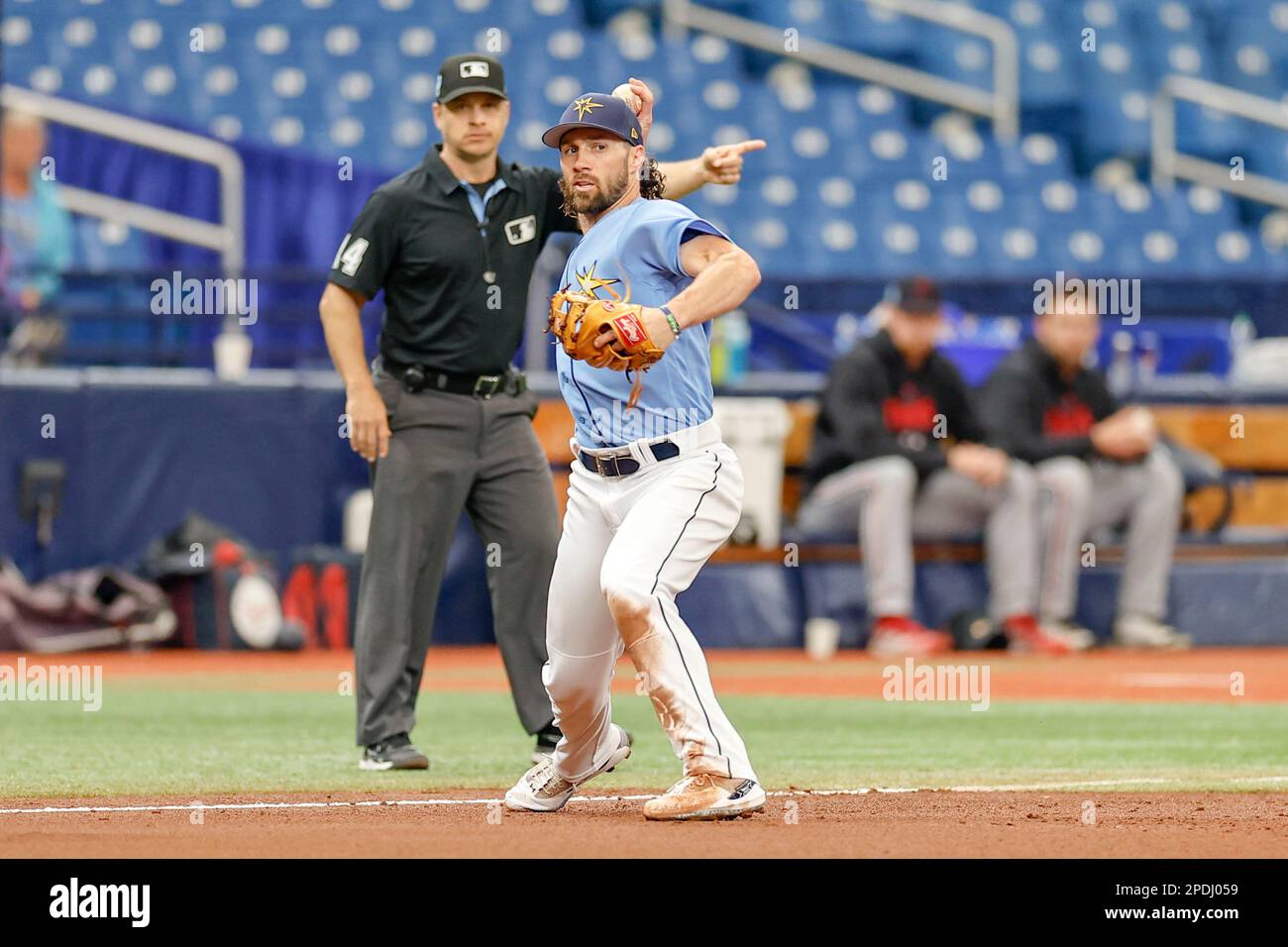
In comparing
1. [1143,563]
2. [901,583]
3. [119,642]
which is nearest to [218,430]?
[119,642]

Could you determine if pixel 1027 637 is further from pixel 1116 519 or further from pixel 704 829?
pixel 704 829

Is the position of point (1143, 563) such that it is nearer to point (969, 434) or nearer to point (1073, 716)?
point (969, 434)

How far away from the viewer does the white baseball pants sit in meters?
5.52

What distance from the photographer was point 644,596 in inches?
215

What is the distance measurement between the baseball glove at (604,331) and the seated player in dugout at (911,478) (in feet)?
22.8

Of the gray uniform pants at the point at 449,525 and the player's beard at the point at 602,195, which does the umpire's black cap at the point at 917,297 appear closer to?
the gray uniform pants at the point at 449,525

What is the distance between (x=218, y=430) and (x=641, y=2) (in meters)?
7.90

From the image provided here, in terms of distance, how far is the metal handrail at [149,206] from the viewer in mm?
15250

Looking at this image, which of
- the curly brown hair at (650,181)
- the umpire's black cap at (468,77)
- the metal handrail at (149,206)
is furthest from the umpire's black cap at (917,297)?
the curly brown hair at (650,181)

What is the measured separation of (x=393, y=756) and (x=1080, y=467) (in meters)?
6.63

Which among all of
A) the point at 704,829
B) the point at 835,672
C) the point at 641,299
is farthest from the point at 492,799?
the point at 835,672

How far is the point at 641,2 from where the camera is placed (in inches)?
762

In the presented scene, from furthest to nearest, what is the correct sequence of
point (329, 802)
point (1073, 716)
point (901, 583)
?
1. point (901, 583)
2. point (1073, 716)
3. point (329, 802)

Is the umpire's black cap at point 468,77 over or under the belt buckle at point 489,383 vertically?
over
